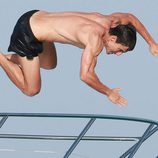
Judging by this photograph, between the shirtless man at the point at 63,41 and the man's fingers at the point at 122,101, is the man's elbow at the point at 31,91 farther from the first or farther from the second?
the man's fingers at the point at 122,101

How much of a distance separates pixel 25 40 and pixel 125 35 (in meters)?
0.81

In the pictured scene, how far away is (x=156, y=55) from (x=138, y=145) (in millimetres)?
667

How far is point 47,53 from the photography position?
549 centimetres

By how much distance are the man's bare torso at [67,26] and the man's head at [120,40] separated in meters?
0.09

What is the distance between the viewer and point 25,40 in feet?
17.5

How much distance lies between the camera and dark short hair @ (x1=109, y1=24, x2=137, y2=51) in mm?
4930

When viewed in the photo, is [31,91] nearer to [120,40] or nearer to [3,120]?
[3,120]

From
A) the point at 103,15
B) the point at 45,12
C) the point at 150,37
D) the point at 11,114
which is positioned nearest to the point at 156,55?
the point at 150,37

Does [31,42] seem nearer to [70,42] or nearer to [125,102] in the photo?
[70,42]

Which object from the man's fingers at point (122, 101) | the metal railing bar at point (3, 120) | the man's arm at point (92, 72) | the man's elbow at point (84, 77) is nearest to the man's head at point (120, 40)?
the man's arm at point (92, 72)

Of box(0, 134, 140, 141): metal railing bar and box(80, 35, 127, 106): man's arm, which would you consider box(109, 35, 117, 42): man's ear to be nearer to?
box(80, 35, 127, 106): man's arm

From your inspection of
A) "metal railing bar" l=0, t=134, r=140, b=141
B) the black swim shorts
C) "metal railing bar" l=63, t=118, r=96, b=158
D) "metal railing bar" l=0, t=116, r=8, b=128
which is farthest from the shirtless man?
"metal railing bar" l=63, t=118, r=96, b=158

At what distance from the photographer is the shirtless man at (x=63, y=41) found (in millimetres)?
4746

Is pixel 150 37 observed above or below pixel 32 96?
above
